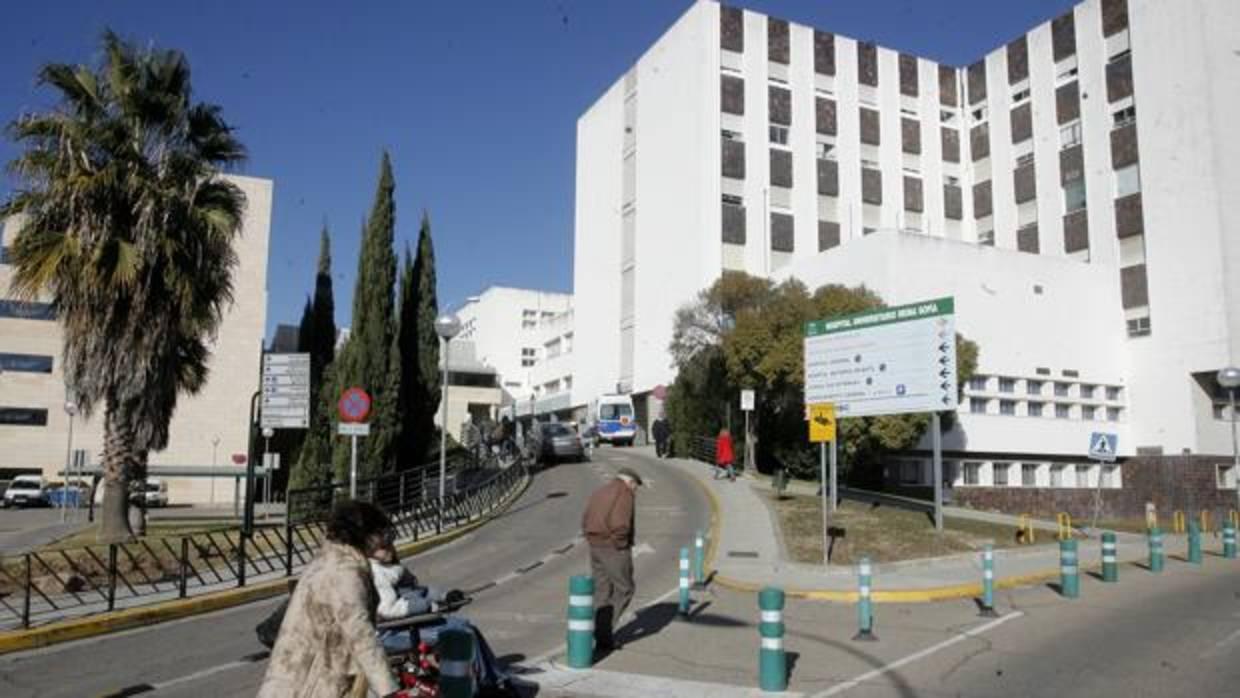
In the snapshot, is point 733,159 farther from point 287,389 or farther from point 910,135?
point 287,389

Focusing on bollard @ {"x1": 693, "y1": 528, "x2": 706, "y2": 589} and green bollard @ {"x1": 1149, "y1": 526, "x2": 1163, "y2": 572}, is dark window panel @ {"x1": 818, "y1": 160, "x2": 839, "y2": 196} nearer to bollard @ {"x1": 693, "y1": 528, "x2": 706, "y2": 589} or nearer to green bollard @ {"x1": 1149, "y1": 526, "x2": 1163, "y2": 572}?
green bollard @ {"x1": 1149, "y1": 526, "x2": 1163, "y2": 572}

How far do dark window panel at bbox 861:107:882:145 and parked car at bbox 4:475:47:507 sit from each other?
157ft

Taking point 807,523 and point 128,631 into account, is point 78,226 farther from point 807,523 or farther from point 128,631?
point 807,523

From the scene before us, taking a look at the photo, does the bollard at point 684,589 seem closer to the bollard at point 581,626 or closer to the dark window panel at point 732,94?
the bollard at point 581,626

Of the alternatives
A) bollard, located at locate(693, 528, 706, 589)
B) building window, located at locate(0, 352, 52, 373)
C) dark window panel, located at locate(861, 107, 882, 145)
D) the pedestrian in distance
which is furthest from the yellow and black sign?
building window, located at locate(0, 352, 52, 373)

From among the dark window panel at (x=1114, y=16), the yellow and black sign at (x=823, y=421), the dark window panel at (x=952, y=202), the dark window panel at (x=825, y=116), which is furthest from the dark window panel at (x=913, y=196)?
the yellow and black sign at (x=823, y=421)

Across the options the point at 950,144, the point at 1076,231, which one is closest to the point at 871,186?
the point at 950,144

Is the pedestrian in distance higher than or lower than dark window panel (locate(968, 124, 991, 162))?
lower

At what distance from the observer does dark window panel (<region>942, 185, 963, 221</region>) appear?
55.5m

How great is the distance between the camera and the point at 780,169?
52.1m

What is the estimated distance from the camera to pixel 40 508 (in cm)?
4797

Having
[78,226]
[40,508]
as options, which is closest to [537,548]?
[78,226]

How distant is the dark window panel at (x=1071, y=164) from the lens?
4681 centimetres

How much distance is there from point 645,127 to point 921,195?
16.7 m
